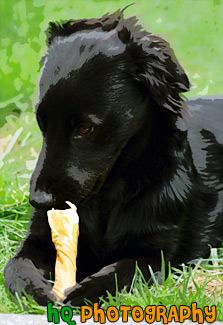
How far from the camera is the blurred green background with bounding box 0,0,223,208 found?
5.84m

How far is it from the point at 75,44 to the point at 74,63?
137 millimetres

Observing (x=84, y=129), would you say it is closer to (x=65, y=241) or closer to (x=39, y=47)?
(x=65, y=241)

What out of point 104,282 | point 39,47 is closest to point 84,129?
point 104,282

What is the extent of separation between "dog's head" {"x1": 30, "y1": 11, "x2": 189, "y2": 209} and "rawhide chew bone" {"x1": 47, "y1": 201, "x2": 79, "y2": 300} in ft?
0.34

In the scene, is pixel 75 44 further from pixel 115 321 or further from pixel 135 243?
pixel 115 321

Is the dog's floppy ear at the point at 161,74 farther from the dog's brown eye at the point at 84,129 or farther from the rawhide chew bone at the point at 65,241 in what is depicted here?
the rawhide chew bone at the point at 65,241

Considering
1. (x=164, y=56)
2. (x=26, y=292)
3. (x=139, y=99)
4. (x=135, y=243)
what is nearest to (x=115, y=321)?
(x=26, y=292)


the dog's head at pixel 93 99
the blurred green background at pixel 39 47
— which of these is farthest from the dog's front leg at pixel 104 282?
the blurred green background at pixel 39 47

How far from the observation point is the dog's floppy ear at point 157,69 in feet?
11.2

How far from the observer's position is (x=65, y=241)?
11.2 feet

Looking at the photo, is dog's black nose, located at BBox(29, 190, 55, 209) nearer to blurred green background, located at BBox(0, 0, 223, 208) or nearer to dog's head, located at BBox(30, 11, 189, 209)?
dog's head, located at BBox(30, 11, 189, 209)
